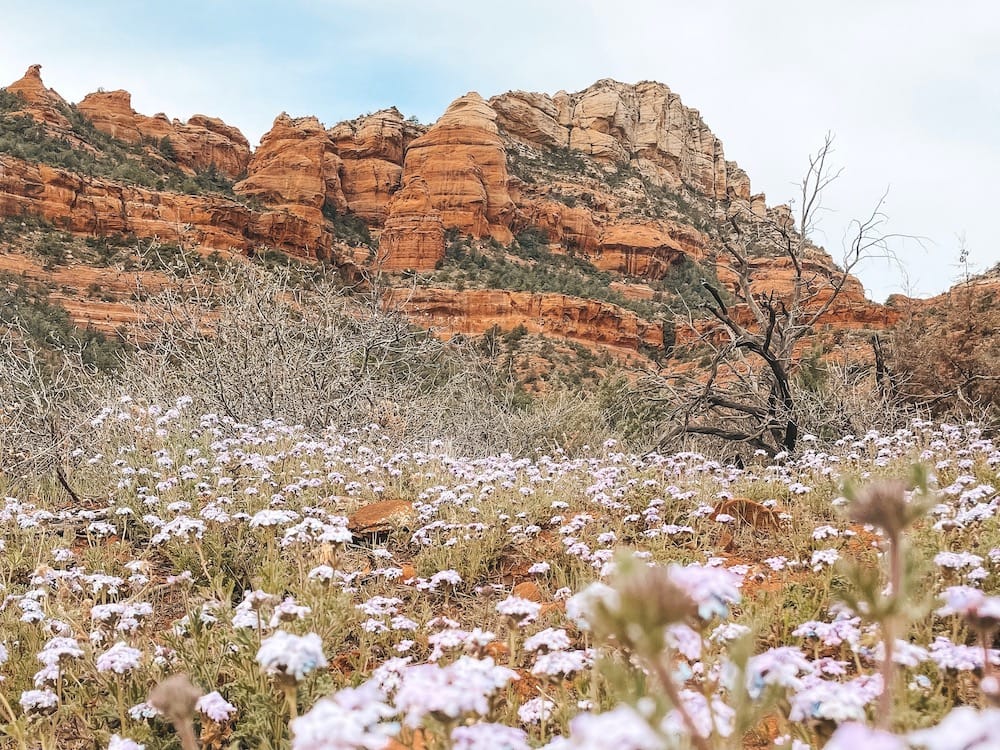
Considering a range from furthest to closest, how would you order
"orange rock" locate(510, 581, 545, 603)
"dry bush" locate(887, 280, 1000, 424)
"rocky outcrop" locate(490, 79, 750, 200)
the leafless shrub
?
"rocky outcrop" locate(490, 79, 750, 200) < "dry bush" locate(887, 280, 1000, 424) < the leafless shrub < "orange rock" locate(510, 581, 545, 603)

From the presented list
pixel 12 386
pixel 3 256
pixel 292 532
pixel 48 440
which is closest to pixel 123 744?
pixel 292 532

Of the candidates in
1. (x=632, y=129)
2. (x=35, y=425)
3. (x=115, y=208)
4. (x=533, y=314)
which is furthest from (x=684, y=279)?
(x=35, y=425)

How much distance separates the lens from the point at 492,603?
4602mm

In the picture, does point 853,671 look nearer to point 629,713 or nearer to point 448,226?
point 629,713

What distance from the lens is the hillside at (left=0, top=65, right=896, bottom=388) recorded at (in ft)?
136

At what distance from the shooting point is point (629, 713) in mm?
1071

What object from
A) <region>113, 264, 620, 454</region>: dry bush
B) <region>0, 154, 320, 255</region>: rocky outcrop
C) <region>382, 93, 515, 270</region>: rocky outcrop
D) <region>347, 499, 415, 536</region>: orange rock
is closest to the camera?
<region>347, 499, 415, 536</region>: orange rock

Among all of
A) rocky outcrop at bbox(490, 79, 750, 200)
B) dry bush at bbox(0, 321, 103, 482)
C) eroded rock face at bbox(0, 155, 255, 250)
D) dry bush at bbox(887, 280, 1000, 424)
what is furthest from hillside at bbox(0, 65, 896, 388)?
dry bush at bbox(0, 321, 103, 482)

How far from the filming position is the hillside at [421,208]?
136 feet

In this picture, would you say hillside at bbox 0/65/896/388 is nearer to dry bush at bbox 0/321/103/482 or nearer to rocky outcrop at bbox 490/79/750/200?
rocky outcrop at bbox 490/79/750/200

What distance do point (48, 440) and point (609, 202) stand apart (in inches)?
2907

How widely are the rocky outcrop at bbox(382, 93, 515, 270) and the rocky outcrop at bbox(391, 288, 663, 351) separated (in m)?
14.8

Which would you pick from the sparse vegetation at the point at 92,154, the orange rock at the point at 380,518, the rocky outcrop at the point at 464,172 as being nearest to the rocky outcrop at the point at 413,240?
the rocky outcrop at the point at 464,172

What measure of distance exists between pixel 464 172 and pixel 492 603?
65748mm
